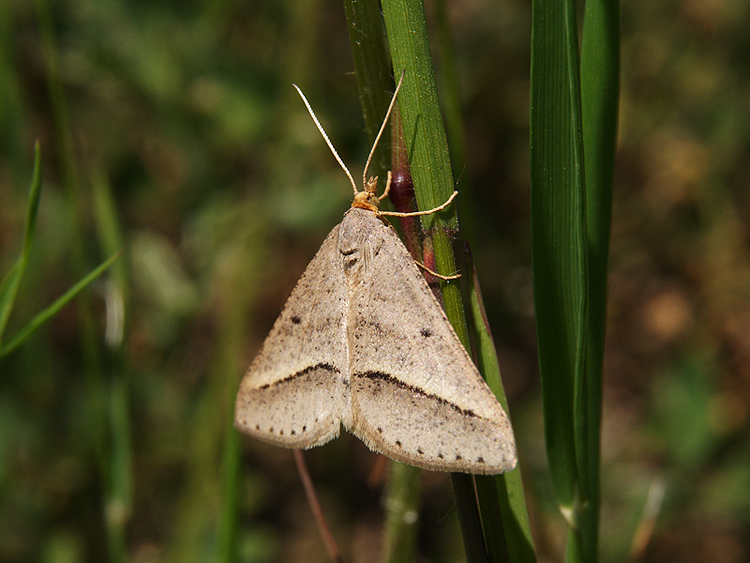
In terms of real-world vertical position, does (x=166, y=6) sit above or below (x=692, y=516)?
above

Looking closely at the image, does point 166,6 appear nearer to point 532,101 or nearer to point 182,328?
point 182,328

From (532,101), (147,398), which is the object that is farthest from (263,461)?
(532,101)

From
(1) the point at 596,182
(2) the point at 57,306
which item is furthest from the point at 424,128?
(2) the point at 57,306

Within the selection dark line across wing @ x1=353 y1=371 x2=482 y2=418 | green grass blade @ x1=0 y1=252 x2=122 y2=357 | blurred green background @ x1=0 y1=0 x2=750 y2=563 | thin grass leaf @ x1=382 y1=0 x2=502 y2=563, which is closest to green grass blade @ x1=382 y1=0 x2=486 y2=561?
thin grass leaf @ x1=382 y1=0 x2=502 y2=563

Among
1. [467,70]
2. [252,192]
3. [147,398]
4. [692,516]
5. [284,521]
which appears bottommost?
[284,521]

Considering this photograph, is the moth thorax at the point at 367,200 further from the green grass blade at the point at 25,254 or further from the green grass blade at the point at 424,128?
the green grass blade at the point at 25,254

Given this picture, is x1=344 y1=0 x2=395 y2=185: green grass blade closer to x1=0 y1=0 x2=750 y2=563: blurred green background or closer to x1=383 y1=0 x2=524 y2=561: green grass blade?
x1=383 y1=0 x2=524 y2=561: green grass blade

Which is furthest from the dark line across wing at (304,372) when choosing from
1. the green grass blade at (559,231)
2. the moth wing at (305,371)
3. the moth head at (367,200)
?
the green grass blade at (559,231)
